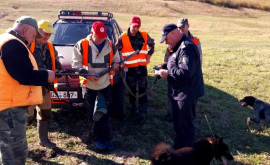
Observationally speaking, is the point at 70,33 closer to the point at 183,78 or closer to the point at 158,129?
the point at 158,129

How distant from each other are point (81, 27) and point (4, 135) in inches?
164

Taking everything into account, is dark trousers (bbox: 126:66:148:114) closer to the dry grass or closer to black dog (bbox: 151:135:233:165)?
black dog (bbox: 151:135:233:165)

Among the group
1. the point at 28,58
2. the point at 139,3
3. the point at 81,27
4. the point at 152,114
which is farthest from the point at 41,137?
the point at 139,3

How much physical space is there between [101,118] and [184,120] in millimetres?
1443

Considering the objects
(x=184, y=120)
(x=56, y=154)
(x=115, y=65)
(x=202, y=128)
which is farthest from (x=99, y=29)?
(x=202, y=128)

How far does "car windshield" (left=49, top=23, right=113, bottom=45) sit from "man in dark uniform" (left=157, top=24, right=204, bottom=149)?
267cm

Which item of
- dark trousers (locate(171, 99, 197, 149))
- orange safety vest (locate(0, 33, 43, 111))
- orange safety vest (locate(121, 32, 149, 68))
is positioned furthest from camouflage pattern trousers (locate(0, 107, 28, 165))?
orange safety vest (locate(121, 32, 149, 68))

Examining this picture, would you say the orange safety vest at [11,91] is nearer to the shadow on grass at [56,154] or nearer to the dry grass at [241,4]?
the shadow on grass at [56,154]

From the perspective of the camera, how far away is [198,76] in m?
4.32

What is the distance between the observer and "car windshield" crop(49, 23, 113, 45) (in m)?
6.57

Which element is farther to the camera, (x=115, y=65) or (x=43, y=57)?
(x=115, y=65)

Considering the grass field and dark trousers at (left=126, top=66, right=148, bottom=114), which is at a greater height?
dark trousers at (left=126, top=66, right=148, bottom=114)

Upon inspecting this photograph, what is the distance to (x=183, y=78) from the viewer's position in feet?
13.2

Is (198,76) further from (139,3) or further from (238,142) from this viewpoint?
(139,3)
